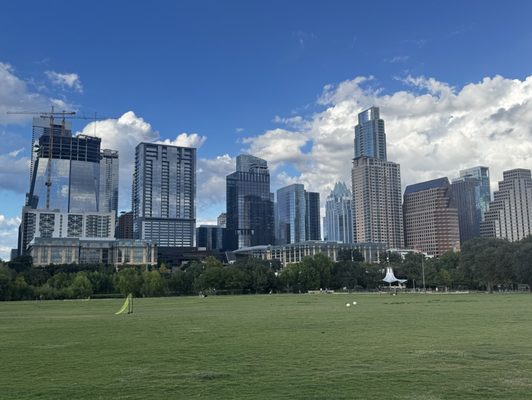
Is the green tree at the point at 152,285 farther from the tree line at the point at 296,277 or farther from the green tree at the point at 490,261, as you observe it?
the green tree at the point at 490,261

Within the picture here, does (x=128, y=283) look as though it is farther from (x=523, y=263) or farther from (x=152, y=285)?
(x=523, y=263)

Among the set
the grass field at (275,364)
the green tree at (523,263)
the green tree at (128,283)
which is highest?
the green tree at (523,263)

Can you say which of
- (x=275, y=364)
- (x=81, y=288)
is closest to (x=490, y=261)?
(x=81, y=288)

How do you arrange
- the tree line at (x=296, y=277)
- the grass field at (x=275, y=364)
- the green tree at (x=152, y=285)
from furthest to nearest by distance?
1. the green tree at (x=152, y=285)
2. the tree line at (x=296, y=277)
3. the grass field at (x=275, y=364)

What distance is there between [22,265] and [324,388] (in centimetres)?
17617

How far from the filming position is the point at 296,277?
13812 cm

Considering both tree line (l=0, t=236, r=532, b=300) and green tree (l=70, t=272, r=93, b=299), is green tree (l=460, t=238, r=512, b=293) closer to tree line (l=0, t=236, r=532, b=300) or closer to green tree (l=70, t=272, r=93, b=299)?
tree line (l=0, t=236, r=532, b=300)

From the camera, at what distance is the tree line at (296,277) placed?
104 metres

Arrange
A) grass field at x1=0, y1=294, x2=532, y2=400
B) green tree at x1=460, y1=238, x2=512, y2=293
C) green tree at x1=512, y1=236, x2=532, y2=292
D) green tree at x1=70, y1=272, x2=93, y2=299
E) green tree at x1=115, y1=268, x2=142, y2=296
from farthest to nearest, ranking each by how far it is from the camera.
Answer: green tree at x1=115, y1=268, x2=142, y2=296
green tree at x1=70, y1=272, x2=93, y2=299
green tree at x1=460, y1=238, x2=512, y2=293
green tree at x1=512, y1=236, x2=532, y2=292
grass field at x1=0, y1=294, x2=532, y2=400

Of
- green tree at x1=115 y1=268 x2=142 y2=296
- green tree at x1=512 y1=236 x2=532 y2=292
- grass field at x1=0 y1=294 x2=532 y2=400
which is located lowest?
grass field at x1=0 y1=294 x2=532 y2=400

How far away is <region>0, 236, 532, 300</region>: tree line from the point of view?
104438 millimetres

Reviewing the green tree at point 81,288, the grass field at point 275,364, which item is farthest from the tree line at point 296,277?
the grass field at point 275,364

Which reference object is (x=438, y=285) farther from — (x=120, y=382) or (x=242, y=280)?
(x=120, y=382)

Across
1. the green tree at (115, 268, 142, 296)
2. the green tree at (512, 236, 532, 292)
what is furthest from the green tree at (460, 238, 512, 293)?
the green tree at (115, 268, 142, 296)
